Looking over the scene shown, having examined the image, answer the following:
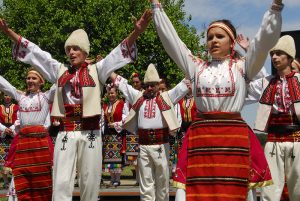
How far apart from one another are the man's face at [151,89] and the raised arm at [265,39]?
4162 millimetres

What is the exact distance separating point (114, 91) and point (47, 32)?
1348 centimetres

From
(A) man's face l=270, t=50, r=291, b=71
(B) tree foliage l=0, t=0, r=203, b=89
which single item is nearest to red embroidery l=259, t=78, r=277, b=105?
(A) man's face l=270, t=50, r=291, b=71

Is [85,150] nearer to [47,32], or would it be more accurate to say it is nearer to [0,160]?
[0,160]

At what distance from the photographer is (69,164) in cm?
552

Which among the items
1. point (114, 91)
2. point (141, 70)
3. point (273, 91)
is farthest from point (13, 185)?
point (141, 70)

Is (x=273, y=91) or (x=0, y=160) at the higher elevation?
(x=273, y=91)

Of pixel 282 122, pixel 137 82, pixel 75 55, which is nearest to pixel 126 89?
pixel 137 82

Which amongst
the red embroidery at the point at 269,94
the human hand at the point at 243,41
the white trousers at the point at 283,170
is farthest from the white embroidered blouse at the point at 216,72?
the white trousers at the point at 283,170

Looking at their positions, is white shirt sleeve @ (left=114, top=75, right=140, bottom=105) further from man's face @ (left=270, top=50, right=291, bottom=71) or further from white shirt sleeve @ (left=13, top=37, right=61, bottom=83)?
man's face @ (left=270, top=50, right=291, bottom=71)

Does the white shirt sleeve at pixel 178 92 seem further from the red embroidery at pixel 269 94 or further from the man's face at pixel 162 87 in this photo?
the red embroidery at pixel 269 94

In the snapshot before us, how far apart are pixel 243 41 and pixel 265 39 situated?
0.85 meters

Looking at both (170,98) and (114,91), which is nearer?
(170,98)

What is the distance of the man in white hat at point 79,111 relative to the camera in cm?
554

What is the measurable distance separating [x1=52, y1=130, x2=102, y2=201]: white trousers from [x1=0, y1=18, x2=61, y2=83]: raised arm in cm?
64
